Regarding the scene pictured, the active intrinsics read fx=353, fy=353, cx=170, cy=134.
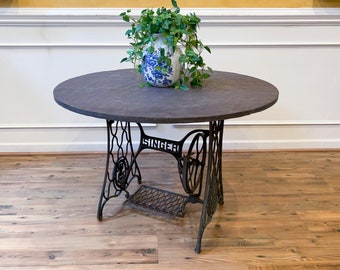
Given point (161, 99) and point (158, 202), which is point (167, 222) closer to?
point (158, 202)

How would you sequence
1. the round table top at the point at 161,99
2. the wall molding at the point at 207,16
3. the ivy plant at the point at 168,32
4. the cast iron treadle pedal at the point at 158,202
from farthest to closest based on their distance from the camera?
1. the wall molding at the point at 207,16
2. the cast iron treadle pedal at the point at 158,202
3. the ivy plant at the point at 168,32
4. the round table top at the point at 161,99

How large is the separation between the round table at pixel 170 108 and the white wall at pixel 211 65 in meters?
0.57

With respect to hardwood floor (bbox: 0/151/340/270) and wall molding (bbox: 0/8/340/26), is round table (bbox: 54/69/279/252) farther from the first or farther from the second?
wall molding (bbox: 0/8/340/26)

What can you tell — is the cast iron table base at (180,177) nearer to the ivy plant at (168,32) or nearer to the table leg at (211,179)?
the table leg at (211,179)

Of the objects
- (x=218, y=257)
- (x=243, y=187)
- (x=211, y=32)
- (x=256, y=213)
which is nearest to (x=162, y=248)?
(x=218, y=257)

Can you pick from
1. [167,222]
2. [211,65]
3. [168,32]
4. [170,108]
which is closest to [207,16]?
[211,65]

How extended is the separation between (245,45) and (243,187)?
0.99 m

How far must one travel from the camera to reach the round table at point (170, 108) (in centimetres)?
135

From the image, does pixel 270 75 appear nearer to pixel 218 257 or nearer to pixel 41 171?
pixel 218 257

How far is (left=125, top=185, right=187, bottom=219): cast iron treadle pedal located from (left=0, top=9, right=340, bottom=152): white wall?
64 centimetres

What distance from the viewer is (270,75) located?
2545mm

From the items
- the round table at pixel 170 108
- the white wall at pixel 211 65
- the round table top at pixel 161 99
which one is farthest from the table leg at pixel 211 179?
the white wall at pixel 211 65

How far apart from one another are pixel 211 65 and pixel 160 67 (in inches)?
39.3

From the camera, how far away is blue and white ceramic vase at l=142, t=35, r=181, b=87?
5.16 ft
